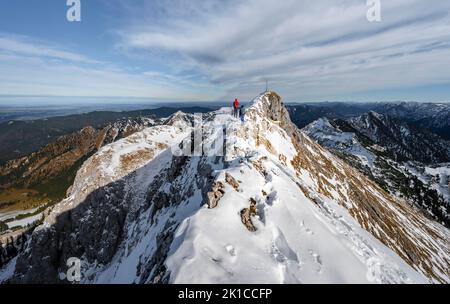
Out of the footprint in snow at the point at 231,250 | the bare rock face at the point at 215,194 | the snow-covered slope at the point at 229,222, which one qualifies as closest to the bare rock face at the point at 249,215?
the snow-covered slope at the point at 229,222

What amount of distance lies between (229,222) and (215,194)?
3917 mm

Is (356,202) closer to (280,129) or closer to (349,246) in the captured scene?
(280,129)

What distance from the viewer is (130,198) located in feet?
253

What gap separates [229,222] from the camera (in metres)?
20.6

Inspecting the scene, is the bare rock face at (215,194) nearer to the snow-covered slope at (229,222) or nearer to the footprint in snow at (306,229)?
the snow-covered slope at (229,222)

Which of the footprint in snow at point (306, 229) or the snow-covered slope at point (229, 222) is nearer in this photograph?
the snow-covered slope at point (229, 222)

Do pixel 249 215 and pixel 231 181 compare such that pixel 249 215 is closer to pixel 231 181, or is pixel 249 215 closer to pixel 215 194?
pixel 215 194

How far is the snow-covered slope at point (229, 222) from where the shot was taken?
17.4 metres

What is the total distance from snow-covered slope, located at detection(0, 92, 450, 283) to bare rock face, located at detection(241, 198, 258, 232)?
0.11 m

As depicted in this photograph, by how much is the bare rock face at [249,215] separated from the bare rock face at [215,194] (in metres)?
2.51
